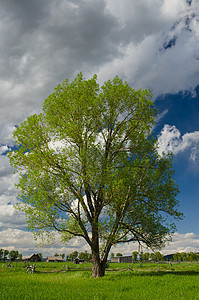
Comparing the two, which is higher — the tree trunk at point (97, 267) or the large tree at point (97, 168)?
the large tree at point (97, 168)

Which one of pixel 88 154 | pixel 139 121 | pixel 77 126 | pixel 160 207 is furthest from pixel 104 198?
pixel 139 121

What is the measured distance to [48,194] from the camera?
19.9 meters

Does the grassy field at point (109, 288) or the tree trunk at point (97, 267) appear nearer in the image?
the grassy field at point (109, 288)

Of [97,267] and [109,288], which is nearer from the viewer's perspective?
[109,288]

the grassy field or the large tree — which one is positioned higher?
the large tree

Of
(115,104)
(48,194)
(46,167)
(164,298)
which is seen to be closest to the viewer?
(164,298)

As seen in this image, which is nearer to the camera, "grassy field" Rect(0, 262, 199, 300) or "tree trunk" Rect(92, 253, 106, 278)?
"grassy field" Rect(0, 262, 199, 300)

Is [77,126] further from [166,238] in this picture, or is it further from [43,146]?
[166,238]

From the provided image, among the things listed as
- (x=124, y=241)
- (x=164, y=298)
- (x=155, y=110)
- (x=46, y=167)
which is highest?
(x=155, y=110)

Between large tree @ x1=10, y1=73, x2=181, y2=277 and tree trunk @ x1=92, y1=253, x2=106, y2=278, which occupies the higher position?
large tree @ x1=10, y1=73, x2=181, y2=277

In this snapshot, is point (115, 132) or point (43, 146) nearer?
point (43, 146)

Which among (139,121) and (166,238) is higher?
(139,121)

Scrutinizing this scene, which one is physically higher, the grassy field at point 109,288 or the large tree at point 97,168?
the large tree at point 97,168

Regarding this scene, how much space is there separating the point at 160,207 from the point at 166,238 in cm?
307
